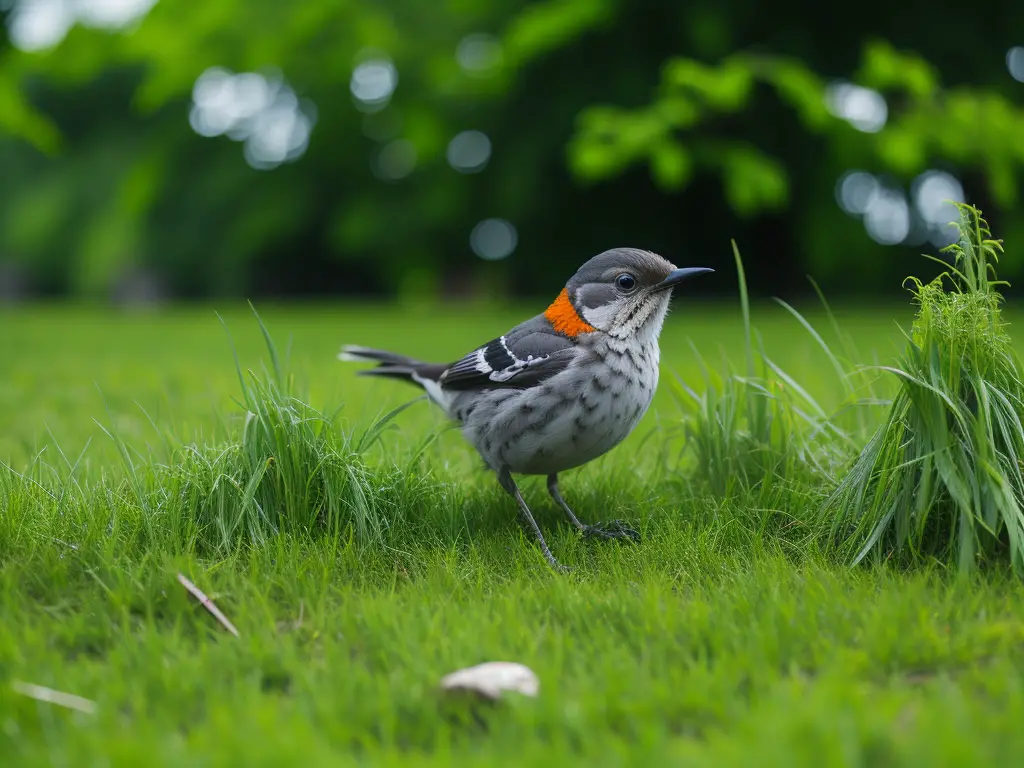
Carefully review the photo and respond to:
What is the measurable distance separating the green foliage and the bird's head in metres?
8.08

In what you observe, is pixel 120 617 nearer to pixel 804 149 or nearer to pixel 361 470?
pixel 361 470

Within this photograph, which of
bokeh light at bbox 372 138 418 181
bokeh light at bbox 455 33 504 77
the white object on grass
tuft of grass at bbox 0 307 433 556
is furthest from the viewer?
bokeh light at bbox 372 138 418 181

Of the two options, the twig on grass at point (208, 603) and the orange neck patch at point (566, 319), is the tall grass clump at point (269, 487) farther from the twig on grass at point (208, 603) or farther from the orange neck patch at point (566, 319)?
the orange neck patch at point (566, 319)

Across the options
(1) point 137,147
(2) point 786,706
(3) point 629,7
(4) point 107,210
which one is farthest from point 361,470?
(1) point 137,147

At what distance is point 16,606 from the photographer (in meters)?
2.91

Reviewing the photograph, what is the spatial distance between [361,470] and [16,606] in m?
1.28

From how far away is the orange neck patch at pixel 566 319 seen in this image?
13.2 feet

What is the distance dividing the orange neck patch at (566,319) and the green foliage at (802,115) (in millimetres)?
8028

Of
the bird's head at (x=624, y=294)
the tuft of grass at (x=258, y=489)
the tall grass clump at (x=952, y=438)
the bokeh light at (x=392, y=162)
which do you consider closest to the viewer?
the tall grass clump at (x=952, y=438)

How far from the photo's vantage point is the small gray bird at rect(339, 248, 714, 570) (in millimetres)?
3771

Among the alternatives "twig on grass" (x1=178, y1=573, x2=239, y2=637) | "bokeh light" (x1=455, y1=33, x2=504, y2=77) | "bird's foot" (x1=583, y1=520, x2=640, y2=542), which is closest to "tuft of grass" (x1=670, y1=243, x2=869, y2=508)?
"bird's foot" (x1=583, y1=520, x2=640, y2=542)

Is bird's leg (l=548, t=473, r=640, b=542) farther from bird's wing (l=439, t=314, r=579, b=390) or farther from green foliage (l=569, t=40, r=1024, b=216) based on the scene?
green foliage (l=569, t=40, r=1024, b=216)

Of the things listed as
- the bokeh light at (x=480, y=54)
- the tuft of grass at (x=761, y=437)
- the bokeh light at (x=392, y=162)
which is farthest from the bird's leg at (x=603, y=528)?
the bokeh light at (x=392, y=162)

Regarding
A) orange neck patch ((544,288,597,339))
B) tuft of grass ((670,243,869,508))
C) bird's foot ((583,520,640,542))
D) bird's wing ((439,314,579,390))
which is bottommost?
bird's foot ((583,520,640,542))
